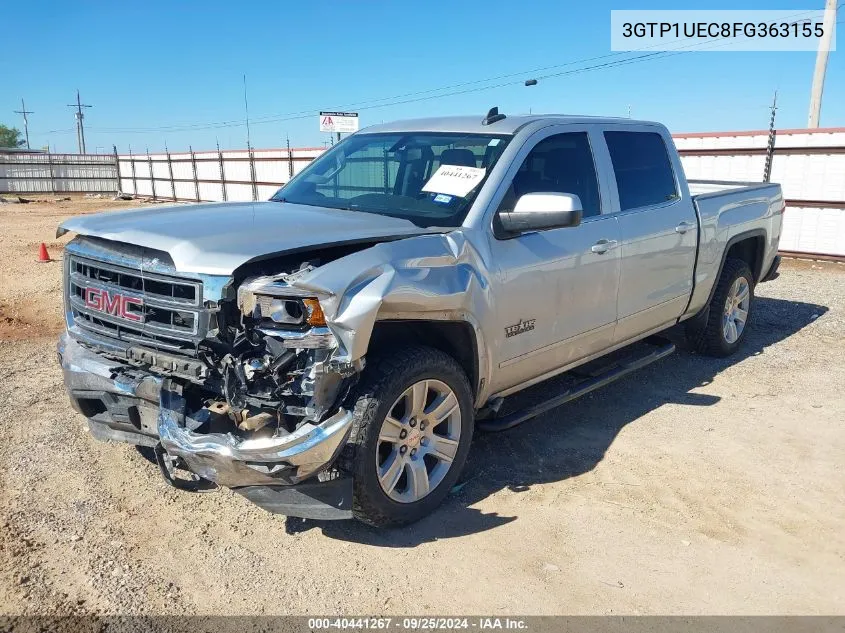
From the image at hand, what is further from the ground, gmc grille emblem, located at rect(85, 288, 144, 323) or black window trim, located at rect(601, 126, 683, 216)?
black window trim, located at rect(601, 126, 683, 216)

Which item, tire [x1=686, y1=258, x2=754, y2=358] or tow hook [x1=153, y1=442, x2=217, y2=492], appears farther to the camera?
tire [x1=686, y1=258, x2=754, y2=358]

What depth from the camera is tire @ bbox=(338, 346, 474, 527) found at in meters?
3.09

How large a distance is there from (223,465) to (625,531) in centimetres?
201

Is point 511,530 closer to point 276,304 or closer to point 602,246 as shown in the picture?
point 276,304

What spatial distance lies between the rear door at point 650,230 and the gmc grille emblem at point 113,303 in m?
2.95

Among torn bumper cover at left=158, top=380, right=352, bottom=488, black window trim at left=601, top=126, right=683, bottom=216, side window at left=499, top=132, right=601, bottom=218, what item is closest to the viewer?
torn bumper cover at left=158, top=380, right=352, bottom=488

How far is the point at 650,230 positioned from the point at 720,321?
71.8 inches

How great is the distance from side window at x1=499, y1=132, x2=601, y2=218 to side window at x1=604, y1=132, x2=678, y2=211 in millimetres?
281

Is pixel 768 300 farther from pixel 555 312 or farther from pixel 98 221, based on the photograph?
pixel 98 221

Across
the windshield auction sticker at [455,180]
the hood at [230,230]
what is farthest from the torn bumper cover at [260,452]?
the windshield auction sticker at [455,180]

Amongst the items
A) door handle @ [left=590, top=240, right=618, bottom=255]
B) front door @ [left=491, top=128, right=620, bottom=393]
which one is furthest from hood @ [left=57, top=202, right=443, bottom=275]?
door handle @ [left=590, top=240, right=618, bottom=255]

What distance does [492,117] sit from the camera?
4.34 m

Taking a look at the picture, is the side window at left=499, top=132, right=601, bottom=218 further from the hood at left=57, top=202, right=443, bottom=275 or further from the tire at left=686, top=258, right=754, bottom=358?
the tire at left=686, top=258, right=754, bottom=358

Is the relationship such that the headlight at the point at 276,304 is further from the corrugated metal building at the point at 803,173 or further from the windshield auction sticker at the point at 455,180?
the corrugated metal building at the point at 803,173
